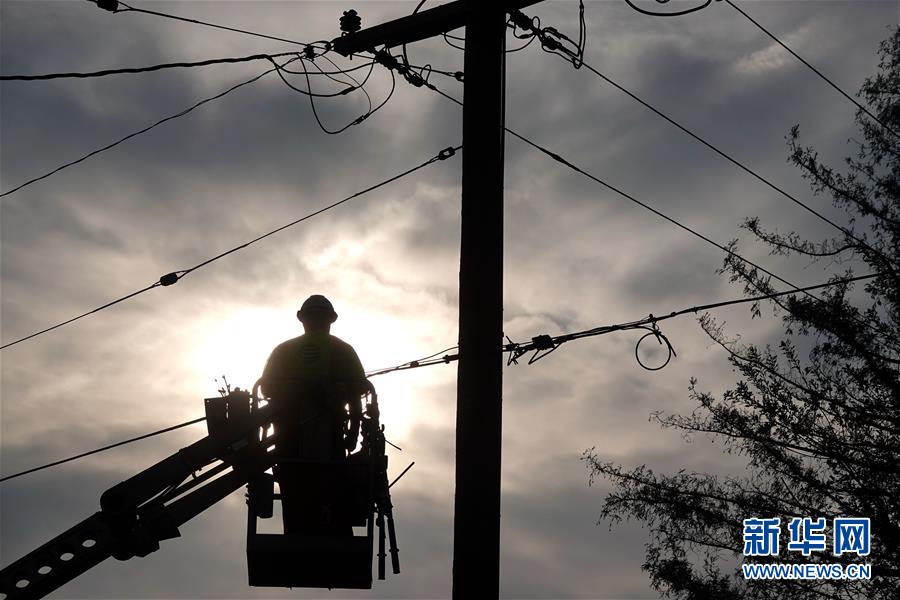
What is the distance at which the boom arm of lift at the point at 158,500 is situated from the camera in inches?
299

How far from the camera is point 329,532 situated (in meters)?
8.28

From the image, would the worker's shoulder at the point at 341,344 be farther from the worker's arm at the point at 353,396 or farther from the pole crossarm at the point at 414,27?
the pole crossarm at the point at 414,27

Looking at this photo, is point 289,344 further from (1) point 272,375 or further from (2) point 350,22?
(2) point 350,22

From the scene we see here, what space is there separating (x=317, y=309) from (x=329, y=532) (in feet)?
7.10

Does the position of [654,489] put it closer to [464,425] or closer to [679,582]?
[679,582]

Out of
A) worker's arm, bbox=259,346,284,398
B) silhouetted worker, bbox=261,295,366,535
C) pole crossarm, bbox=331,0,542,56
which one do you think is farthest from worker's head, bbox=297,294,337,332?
pole crossarm, bbox=331,0,542,56

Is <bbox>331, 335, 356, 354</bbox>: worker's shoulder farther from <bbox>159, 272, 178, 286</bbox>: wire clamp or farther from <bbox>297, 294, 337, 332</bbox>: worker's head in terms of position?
<bbox>159, 272, 178, 286</bbox>: wire clamp

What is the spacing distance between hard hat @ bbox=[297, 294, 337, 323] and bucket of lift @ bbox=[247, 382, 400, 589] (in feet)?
4.19

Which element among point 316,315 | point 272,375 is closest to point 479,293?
point 316,315

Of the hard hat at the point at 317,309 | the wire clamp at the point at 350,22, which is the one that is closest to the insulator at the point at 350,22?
the wire clamp at the point at 350,22

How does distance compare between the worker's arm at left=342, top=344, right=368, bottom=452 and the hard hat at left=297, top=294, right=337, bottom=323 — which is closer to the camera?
the worker's arm at left=342, top=344, right=368, bottom=452

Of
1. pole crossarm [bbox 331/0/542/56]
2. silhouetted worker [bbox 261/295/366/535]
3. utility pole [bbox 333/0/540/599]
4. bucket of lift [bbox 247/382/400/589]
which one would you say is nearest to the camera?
utility pole [bbox 333/0/540/599]

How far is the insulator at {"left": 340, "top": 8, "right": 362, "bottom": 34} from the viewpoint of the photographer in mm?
10211

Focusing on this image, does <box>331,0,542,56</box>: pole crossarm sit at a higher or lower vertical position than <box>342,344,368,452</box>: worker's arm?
higher
